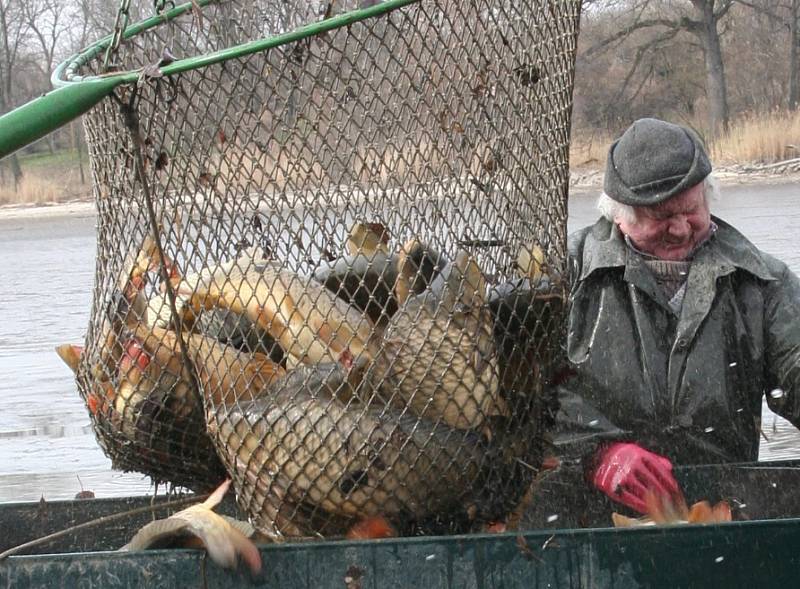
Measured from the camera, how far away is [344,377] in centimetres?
281

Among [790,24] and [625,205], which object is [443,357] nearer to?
[625,205]

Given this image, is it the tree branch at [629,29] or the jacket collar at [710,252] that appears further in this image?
the tree branch at [629,29]

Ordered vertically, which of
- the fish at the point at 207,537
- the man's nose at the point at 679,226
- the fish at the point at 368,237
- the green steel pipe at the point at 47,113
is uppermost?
the green steel pipe at the point at 47,113

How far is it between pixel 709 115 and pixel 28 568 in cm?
2880

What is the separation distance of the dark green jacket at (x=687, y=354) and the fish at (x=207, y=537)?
4.54 feet

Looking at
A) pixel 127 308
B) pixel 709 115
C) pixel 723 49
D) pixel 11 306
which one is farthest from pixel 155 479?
pixel 723 49

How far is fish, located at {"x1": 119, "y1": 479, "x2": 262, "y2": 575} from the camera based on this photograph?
2.69 metres

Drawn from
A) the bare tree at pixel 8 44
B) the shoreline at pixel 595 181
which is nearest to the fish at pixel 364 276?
the shoreline at pixel 595 181

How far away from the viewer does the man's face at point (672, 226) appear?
12.8 ft

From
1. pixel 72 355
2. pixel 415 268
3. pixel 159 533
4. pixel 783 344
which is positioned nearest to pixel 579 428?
pixel 783 344

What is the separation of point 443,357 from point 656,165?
1.27 metres

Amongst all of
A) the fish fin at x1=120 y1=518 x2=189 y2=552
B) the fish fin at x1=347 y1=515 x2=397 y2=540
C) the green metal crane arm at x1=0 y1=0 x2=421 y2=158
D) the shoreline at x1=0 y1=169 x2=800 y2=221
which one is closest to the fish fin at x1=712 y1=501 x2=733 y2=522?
the fish fin at x1=347 y1=515 x2=397 y2=540

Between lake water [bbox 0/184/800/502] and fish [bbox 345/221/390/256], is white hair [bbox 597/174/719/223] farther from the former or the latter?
fish [bbox 345/221/390/256]

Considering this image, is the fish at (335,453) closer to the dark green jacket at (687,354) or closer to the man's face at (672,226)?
the dark green jacket at (687,354)
